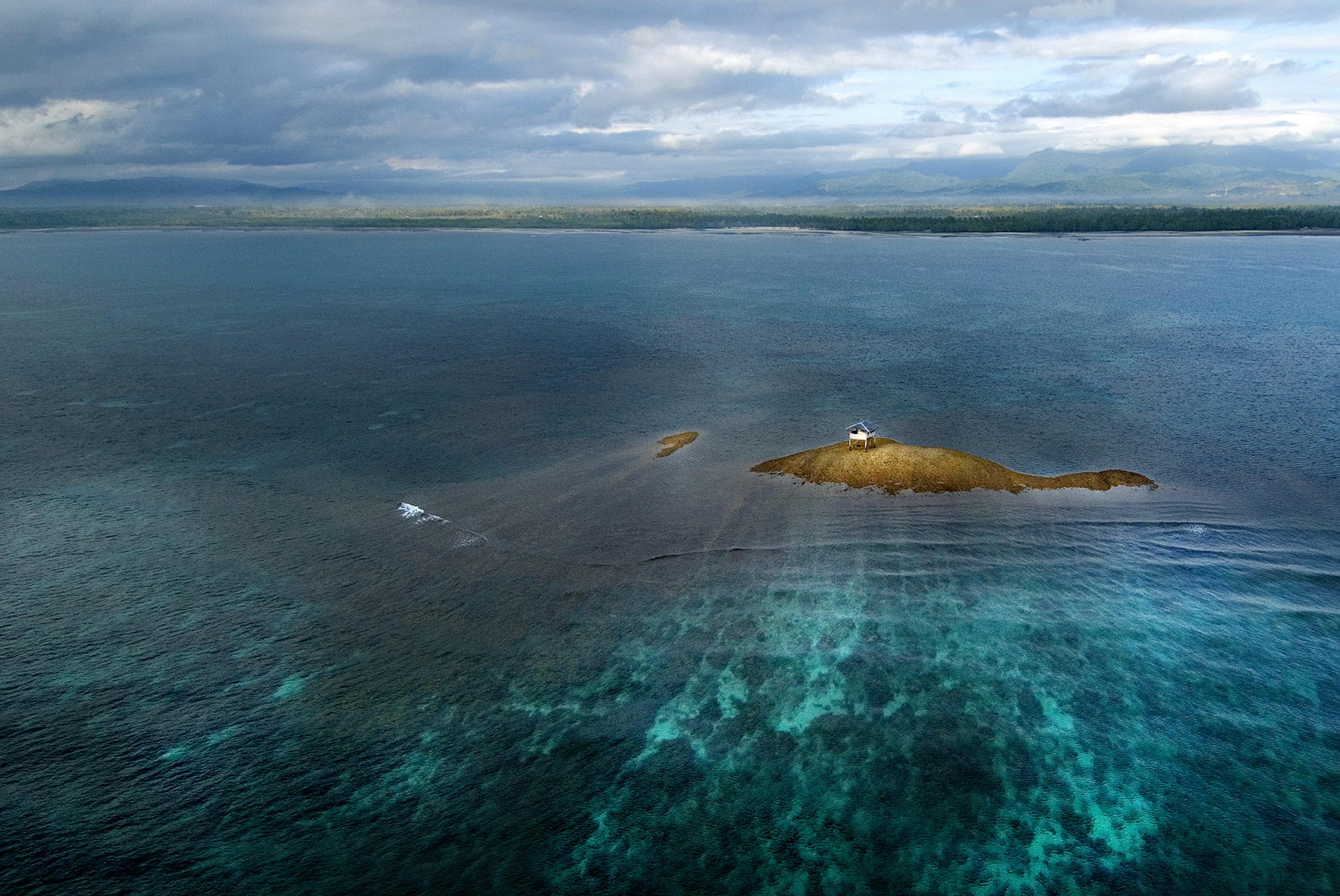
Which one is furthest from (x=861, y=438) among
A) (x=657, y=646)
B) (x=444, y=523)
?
(x=444, y=523)

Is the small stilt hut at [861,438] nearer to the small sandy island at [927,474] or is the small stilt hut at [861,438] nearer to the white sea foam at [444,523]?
the small sandy island at [927,474]

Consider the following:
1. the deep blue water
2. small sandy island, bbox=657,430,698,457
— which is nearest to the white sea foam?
the deep blue water

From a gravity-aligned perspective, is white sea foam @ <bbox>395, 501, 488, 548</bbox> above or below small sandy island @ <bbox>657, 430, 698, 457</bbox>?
below

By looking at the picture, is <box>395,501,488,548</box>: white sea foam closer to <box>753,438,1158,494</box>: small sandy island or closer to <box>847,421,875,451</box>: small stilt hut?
<box>753,438,1158,494</box>: small sandy island

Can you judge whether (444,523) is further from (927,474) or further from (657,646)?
(927,474)

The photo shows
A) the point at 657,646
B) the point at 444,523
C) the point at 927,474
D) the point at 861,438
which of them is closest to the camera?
the point at 657,646

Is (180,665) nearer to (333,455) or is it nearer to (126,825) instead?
(126,825)
